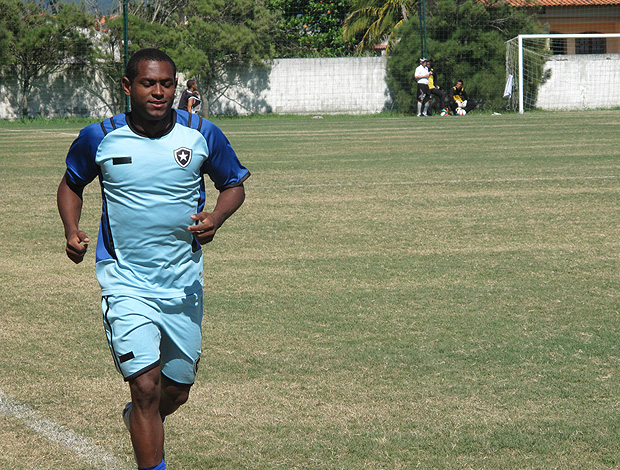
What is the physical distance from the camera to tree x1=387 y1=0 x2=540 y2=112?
118 feet

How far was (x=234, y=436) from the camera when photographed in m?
4.02

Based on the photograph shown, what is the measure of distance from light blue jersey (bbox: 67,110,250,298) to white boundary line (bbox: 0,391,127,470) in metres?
0.77

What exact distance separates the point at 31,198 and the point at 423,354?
27.1 ft

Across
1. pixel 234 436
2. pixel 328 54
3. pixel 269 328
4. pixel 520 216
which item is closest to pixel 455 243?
pixel 520 216

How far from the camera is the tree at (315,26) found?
4469cm

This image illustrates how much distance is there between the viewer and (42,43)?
119 ft

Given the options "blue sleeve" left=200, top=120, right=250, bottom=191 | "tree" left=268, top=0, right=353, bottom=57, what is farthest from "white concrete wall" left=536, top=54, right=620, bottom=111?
"blue sleeve" left=200, top=120, right=250, bottom=191

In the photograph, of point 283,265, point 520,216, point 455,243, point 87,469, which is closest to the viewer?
point 87,469

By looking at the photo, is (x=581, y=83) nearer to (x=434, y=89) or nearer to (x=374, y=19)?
(x=434, y=89)

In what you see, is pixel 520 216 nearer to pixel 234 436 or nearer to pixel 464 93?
pixel 234 436

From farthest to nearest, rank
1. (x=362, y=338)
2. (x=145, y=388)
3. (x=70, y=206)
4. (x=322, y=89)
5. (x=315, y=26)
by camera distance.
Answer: (x=315, y=26) < (x=322, y=89) < (x=362, y=338) < (x=70, y=206) < (x=145, y=388)

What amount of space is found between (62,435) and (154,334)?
0.92 metres

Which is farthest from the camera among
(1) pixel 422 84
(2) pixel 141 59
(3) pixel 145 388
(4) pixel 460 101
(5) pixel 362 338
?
(4) pixel 460 101

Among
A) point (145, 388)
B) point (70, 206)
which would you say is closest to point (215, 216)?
point (70, 206)
